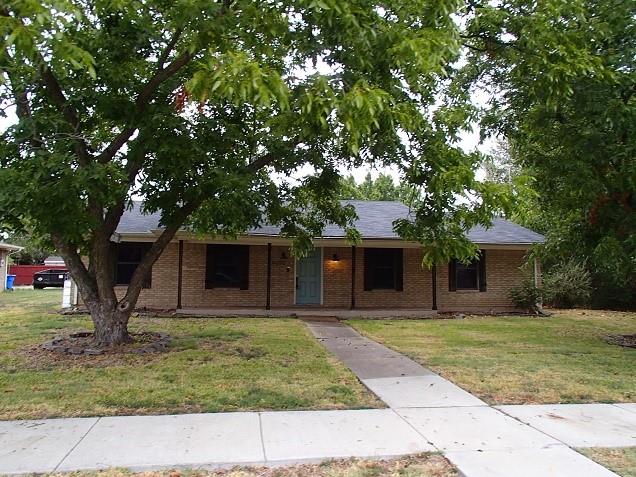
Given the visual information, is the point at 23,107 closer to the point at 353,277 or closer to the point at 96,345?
the point at 96,345

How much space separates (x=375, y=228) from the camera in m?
17.3

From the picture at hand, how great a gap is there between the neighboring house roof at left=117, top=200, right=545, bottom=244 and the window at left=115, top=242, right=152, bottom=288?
0.69 metres

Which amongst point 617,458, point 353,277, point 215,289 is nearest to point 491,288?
point 353,277

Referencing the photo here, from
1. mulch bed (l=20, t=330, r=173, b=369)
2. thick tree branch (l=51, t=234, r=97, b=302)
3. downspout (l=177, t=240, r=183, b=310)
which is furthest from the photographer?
downspout (l=177, t=240, r=183, b=310)

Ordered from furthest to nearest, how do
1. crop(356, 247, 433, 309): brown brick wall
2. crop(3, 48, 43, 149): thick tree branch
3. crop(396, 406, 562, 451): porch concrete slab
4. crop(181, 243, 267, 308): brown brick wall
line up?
crop(356, 247, 433, 309): brown brick wall
crop(181, 243, 267, 308): brown brick wall
crop(3, 48, 43, 149): thick tree branch
crop(396, 406, 562, 451): porch concrete slab

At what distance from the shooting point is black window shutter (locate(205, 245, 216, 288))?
1653 centimetres

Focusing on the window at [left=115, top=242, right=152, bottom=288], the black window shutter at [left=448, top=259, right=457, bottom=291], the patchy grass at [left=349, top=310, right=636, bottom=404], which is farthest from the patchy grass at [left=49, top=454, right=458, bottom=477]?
the black window shutter at [left=448, top=259, right=457, bottom=291]

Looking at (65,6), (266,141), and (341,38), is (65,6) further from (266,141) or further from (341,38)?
(266,141)

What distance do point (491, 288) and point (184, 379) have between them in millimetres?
13346

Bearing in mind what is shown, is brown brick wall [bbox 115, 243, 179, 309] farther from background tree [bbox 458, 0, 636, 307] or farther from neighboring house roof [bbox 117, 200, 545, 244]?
background tree [bbox 458, 0, 636, 307]

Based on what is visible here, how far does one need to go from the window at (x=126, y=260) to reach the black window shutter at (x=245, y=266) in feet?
9.37

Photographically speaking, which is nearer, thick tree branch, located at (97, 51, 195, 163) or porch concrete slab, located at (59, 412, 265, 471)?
porch concrete slab, located at (59, 412, 265, 471)

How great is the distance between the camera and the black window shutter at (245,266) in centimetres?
1686

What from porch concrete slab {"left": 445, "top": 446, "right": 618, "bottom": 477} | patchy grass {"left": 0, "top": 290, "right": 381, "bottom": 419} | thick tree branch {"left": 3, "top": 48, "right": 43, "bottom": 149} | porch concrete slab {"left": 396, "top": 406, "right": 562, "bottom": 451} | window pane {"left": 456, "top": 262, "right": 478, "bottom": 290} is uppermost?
thick tree branch {"left": 3, "top": 48, "right": 43, "bottom": 149}
